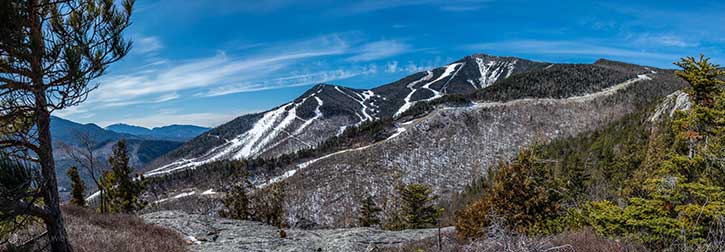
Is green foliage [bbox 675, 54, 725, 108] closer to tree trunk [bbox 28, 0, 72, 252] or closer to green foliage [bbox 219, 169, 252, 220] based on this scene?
tree trunk [bbox 28, 0, 72, 252]

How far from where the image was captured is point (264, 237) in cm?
1820

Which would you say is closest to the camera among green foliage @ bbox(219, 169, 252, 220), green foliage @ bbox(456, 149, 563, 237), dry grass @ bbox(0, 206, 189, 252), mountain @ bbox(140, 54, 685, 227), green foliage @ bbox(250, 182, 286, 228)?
dry grass @ bbox(0, 206, 189, 252)

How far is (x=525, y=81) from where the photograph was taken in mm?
164500

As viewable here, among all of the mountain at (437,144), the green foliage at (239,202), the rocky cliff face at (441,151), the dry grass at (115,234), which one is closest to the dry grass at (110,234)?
the dry grass at (115,234)

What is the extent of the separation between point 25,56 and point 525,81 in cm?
17702

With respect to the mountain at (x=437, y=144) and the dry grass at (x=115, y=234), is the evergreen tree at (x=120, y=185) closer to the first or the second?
the mountain at (x=437, y=144)

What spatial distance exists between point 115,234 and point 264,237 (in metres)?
6.36

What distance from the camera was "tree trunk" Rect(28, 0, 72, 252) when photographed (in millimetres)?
5496

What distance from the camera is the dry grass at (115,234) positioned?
1170cm

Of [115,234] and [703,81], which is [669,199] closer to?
[703,81]

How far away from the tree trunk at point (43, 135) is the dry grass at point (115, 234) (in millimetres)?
4581

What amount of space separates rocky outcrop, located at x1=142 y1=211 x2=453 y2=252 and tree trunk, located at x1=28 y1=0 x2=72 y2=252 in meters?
8.57

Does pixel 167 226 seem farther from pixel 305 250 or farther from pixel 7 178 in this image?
pixel 7 178

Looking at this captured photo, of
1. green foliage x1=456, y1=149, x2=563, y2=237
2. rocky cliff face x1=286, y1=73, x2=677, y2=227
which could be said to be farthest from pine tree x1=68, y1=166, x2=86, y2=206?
rocky cliff face x1=286, y1=73, x2=677, y2=227
